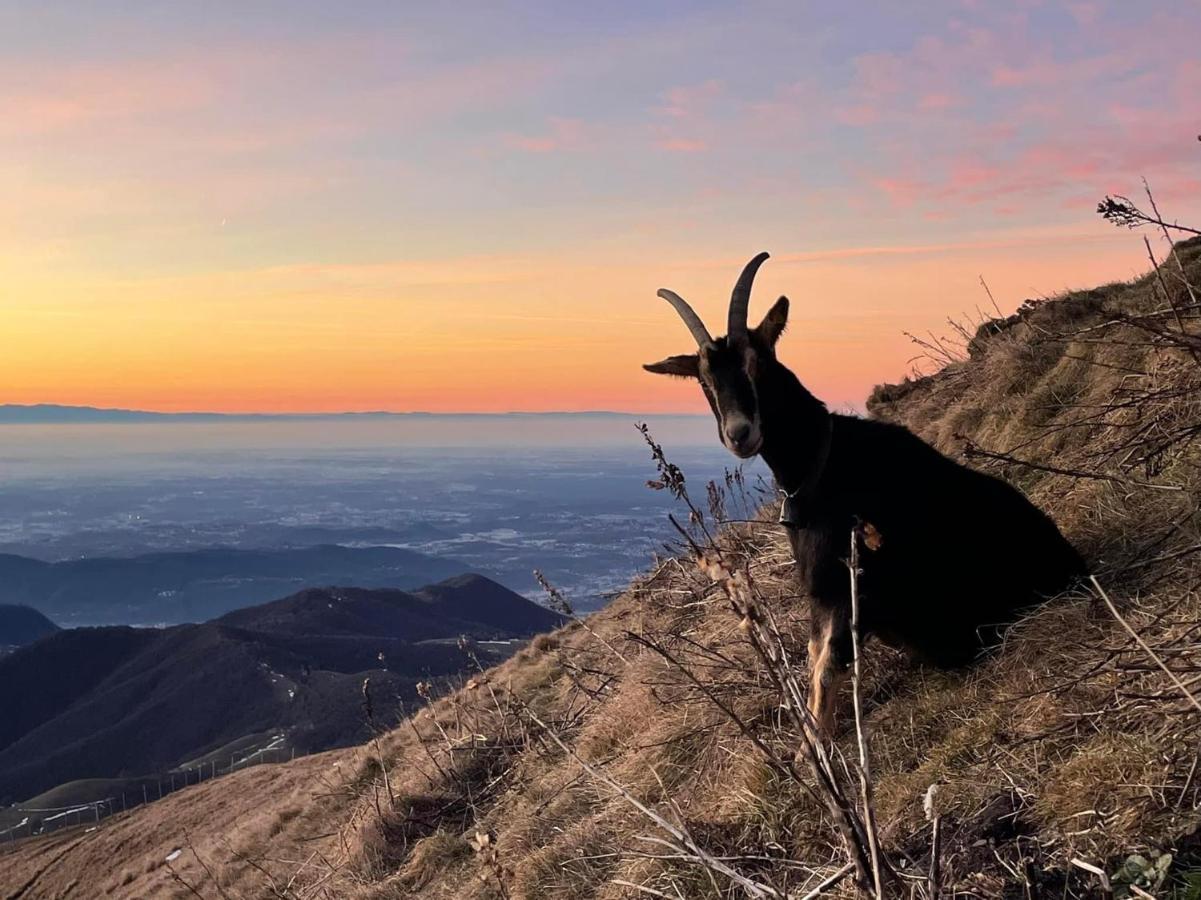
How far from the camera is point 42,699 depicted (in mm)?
181500

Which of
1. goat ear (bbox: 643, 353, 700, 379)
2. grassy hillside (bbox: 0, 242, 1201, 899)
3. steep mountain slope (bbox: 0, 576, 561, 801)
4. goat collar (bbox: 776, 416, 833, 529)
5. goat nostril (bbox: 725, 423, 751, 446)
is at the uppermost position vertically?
goat ear (bbox: 643, 353, 700, 379)

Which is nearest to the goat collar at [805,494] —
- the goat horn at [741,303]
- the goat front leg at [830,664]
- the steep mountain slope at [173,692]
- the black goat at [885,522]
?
the black goat at [885,522]

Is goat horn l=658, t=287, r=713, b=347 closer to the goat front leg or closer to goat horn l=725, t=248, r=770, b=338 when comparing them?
goat horn l=725, t=248, r=770, b=338

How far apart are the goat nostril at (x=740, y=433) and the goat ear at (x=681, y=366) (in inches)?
23.4

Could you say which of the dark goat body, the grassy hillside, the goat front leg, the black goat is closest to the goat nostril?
the black goat

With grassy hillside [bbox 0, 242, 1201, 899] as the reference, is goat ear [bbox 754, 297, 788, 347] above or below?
above

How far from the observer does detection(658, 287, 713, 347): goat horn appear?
5434 millimetres

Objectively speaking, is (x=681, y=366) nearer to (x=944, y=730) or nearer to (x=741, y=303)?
(x=741, y=303)

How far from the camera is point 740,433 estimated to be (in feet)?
16.5

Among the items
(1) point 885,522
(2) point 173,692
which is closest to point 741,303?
(1) point 885,522

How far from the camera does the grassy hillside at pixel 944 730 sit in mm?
3395

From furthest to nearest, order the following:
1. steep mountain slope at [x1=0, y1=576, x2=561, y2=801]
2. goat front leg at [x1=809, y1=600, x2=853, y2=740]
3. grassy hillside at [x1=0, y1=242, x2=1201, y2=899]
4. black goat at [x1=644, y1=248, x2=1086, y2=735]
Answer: steep mountain slope at [x1=0, y1=576, x2=561, y2=801]
black goat at [x1=644, y1=248, x2=1086, y2=735]
goat front leg at [x1=809, y1=600, x2=853, y2=740]
grassy hillside at [x1=0, y1=242, x2=1201, y2=899]

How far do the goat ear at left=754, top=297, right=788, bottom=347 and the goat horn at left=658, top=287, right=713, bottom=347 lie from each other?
326mm

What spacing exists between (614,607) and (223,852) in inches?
605
